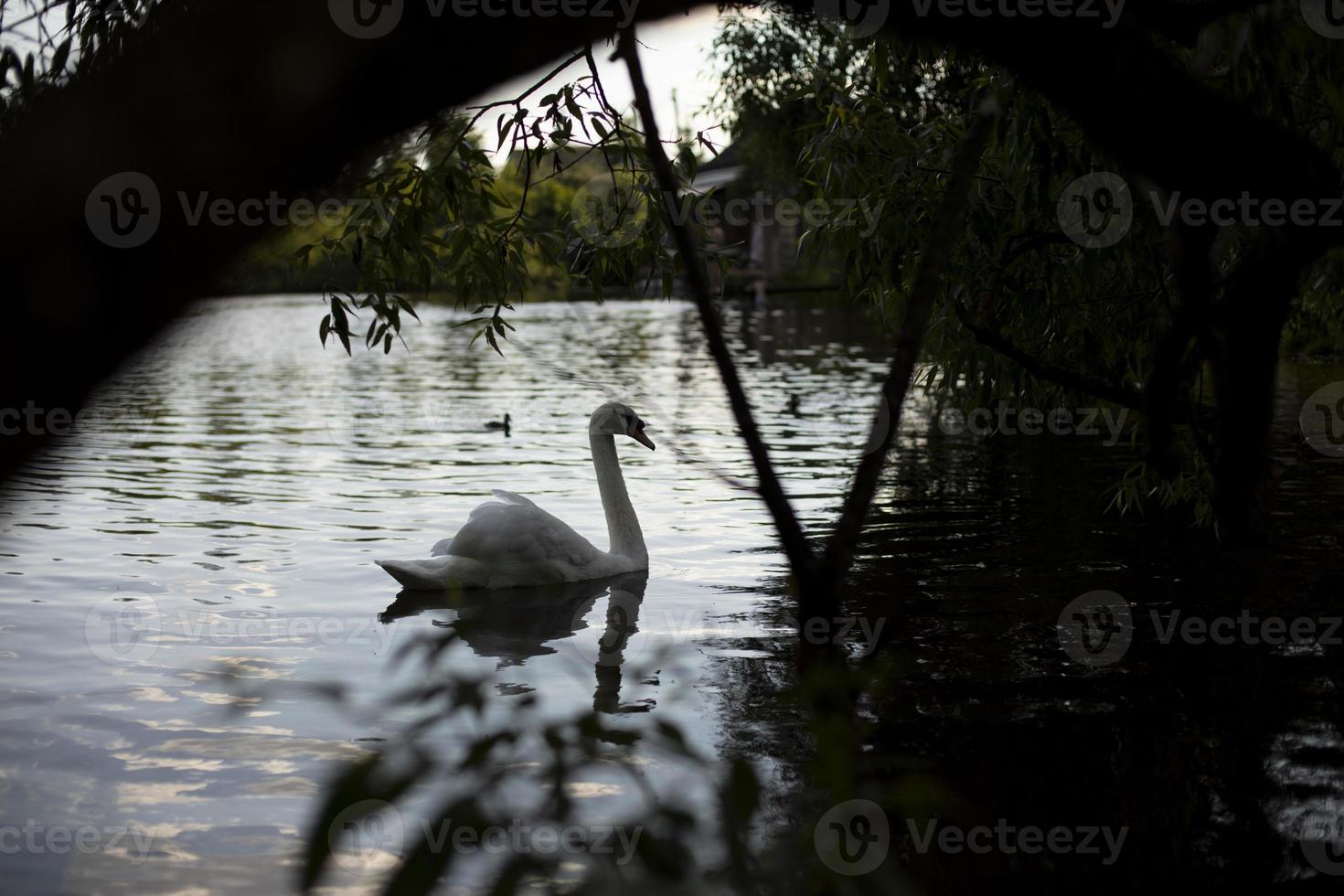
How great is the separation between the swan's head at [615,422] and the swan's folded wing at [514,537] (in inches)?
55.6

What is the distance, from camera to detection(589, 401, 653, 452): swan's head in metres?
11.5

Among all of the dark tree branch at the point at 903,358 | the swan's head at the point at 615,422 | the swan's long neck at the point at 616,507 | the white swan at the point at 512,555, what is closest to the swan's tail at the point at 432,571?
the white swan at the point at 512,555

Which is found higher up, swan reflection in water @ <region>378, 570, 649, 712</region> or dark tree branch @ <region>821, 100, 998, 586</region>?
dark tree branch @ <region>821, 100, 998, 586</region>

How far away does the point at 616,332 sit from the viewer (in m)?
45.7

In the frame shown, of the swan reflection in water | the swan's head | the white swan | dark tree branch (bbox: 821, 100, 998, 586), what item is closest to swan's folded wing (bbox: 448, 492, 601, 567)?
the white swan

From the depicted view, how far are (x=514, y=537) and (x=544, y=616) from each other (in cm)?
72

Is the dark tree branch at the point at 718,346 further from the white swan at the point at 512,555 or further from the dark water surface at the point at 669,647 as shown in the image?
the white swan at the point at 512,555

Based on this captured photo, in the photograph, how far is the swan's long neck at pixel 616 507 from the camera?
→ 1095cm

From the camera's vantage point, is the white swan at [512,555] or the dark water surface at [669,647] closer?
the dark water surface at [669,647]

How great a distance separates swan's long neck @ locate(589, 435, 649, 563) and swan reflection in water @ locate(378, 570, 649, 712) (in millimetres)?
232

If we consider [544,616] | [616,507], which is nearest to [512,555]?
[544,616]

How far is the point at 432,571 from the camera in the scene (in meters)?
9.61

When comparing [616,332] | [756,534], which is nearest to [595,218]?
[756,534]

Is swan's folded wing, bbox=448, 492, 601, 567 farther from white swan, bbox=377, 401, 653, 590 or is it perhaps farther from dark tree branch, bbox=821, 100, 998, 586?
dark tree branch, bbox=821, 100, 998, 586
